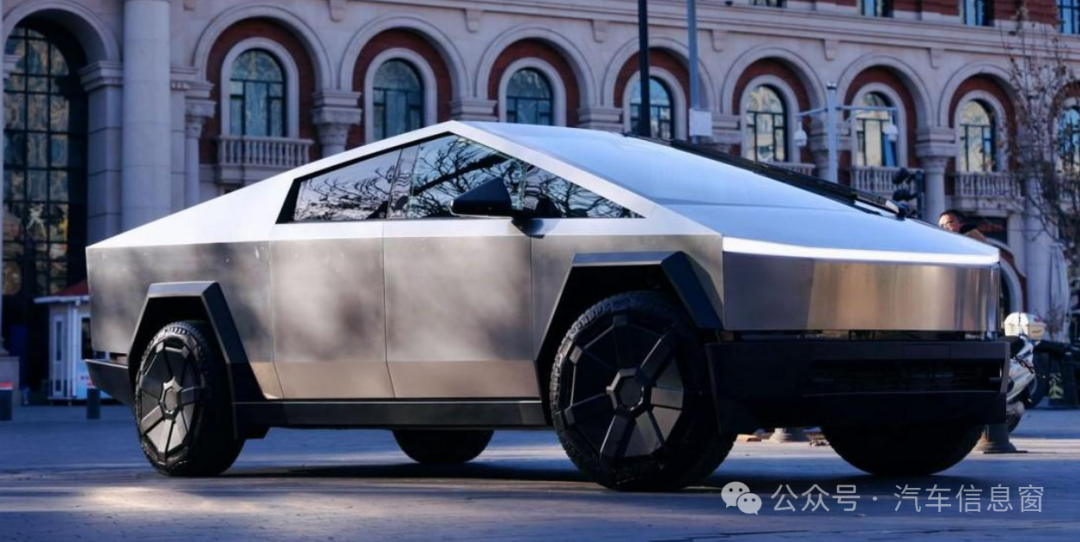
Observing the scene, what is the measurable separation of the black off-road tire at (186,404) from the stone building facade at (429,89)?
28.6 m

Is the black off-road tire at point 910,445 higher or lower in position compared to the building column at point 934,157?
lower

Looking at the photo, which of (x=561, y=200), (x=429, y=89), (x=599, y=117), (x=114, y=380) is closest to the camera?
(x=561, y=200)

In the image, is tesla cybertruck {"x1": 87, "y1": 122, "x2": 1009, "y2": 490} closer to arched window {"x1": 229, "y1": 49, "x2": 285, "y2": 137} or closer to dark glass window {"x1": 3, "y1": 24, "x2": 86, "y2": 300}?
dark glass window {"x1": 3, "y1": 24, "x2": 86, "y2": 300}

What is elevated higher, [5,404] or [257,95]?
[257,95]

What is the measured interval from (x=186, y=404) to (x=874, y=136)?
43.2 metres

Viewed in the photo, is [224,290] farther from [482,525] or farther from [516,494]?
[482,525]

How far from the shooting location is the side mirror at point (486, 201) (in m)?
7.68

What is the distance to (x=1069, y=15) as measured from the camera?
53.5m

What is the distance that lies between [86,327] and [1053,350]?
1845 cm

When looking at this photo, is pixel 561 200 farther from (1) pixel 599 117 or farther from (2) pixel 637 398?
(1) pixel 599 117

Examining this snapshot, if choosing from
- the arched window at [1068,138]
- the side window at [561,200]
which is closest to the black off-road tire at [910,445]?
the side window at [561,200]

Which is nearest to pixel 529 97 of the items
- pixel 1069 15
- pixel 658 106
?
pixel 658 106

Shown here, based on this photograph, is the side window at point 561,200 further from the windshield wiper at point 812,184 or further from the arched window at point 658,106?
the arched window at point 658,106

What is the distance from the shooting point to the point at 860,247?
7.68 m
